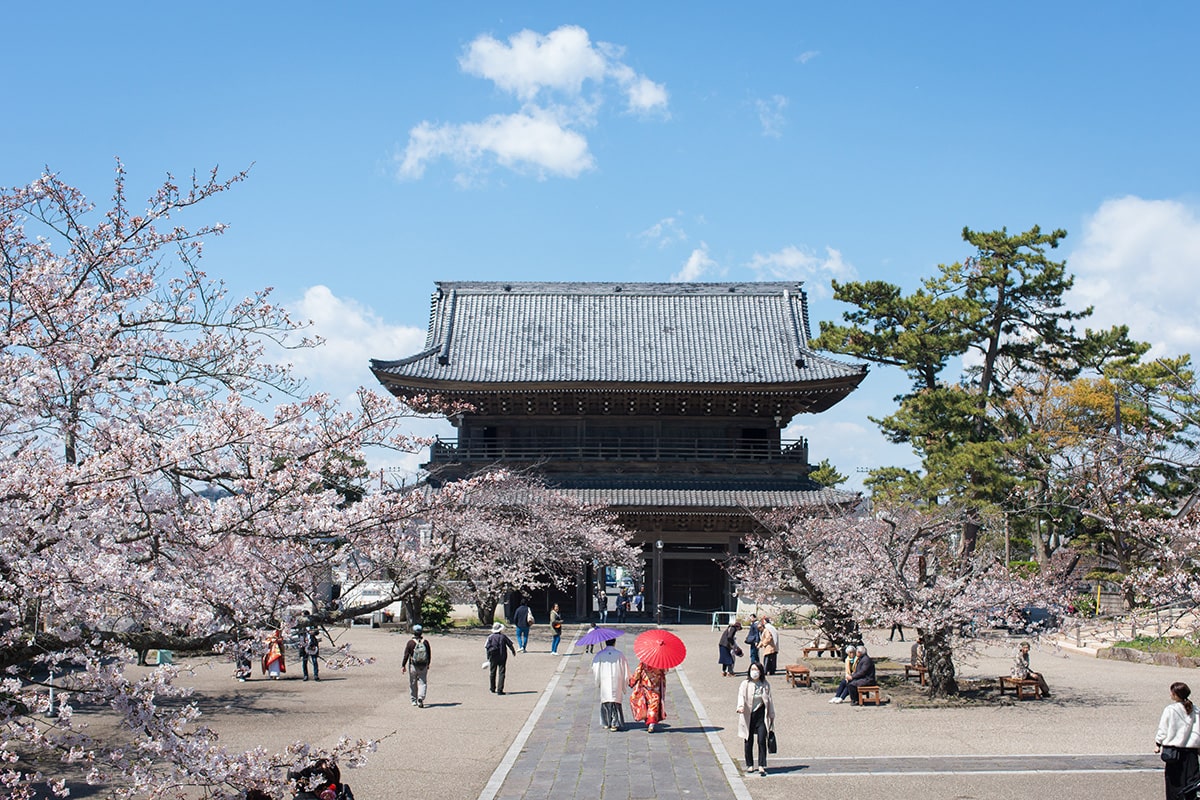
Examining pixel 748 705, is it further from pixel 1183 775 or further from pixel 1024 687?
pixel 1024 687

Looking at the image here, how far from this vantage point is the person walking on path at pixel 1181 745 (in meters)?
9.40

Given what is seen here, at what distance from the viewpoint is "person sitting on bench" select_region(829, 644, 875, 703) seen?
57.1 feet

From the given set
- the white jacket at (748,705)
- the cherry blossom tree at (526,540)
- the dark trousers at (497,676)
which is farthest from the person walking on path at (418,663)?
the cherry blossom tree at (526,540)

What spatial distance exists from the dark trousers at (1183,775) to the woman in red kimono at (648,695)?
22.8ft

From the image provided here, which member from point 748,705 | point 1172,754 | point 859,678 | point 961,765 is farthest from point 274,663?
point 1172,754

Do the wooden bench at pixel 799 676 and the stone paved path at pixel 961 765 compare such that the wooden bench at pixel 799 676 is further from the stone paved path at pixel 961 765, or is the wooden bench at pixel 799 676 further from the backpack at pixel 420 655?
the backpack at pixel 420 655

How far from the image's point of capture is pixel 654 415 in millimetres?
36344

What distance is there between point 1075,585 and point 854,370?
13.4 meters

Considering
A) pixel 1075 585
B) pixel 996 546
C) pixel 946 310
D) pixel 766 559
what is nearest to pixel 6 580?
pixel 766 559

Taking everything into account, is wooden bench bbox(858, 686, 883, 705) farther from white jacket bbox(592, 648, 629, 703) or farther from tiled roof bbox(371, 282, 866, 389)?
tiled roof bbox(371, 282, 866, 389)

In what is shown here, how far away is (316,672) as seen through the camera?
68.9 feet

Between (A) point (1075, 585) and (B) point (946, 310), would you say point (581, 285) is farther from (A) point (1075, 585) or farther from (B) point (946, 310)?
(A) point (1075, 585)

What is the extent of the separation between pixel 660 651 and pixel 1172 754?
6.78 meters

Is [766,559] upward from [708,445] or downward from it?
downward
